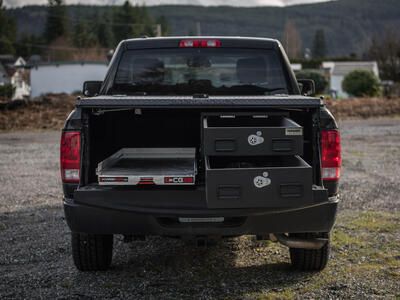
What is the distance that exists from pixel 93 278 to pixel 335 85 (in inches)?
3033

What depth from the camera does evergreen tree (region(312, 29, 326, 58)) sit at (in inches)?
6368

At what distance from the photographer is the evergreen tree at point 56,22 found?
375ft

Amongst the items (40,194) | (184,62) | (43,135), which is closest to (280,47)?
(184,62)

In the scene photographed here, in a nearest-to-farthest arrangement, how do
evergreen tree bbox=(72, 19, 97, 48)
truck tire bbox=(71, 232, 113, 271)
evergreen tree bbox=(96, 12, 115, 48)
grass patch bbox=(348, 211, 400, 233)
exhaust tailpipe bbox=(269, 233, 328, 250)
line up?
exhaust tailpipe bbox=(269, 233, 328, 250) → truck tire bbox=(71, 232, 113, 271) → grass patch bbox=(348, 211, 400, 233) → evergreen tree bbox=(72, 19, 97, 48) → evergreen tree bbox=(96, 12, 115, 48)

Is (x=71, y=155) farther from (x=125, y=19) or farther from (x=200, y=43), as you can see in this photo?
(x=125, y=19)

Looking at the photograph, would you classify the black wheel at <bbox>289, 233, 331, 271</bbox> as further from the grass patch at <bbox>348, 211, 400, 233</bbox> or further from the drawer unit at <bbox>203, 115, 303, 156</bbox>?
the grass patch at <bbox>348, 211, 400, 233</bbox>

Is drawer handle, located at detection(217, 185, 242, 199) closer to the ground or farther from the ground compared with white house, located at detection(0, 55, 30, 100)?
farther from the ground

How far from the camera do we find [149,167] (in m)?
4.93

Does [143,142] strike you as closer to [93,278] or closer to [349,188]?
[93,278]

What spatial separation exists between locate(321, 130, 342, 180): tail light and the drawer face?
50cm

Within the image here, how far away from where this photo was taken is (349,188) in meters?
9.31

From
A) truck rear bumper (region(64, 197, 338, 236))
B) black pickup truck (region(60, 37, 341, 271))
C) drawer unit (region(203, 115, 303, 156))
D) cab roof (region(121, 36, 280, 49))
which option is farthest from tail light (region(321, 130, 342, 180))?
cab roof (region(121, 36, 280, 49))

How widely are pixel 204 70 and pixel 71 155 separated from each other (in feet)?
7.71

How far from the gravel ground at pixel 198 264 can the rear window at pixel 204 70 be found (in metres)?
1.53
